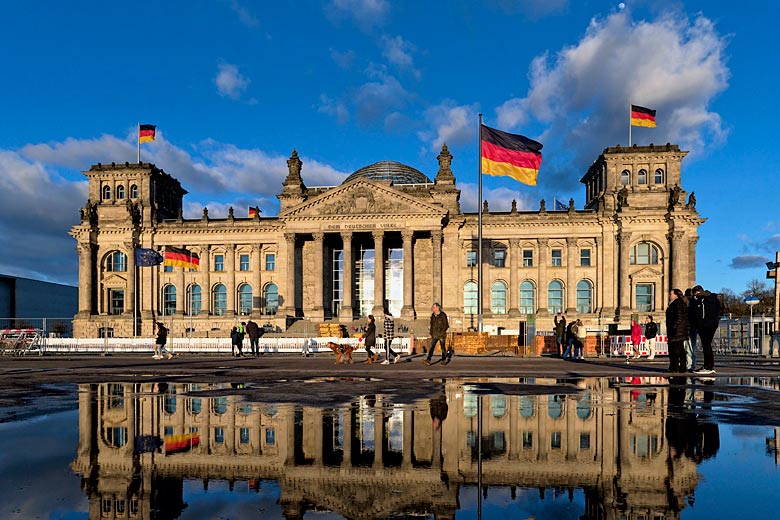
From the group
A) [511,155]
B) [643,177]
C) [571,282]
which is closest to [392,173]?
[571,282]

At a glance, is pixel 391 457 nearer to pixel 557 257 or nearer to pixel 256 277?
pixel 557 257

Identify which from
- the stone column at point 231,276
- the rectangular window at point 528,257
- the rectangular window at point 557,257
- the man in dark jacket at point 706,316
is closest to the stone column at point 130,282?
the stone column at point 231,276

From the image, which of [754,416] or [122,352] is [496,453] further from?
[122,352]

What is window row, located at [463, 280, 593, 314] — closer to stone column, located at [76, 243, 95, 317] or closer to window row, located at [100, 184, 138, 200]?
window row, located at [100, 184, 138, 200]

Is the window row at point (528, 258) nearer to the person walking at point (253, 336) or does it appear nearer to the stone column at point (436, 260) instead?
the stone column at point (436, 260)

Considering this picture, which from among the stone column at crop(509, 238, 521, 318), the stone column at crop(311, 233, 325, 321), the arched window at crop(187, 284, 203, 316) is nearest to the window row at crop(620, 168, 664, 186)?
the stone column at crop(509, 238, 521, 318)

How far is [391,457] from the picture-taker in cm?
648

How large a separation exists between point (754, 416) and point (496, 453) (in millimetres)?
5056

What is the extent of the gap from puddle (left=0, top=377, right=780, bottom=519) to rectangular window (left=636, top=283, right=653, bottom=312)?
56639 mm

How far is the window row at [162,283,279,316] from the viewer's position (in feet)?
232

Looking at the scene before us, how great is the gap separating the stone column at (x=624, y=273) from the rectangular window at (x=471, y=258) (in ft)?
48.4

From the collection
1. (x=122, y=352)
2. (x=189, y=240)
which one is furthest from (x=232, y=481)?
(x=189, y=240)

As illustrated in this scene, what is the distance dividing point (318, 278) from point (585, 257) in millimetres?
28197

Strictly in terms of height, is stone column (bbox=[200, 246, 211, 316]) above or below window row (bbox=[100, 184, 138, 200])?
below
